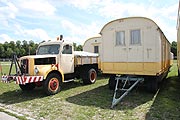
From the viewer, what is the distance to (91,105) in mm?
7352

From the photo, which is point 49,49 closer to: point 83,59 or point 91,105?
point 83,59

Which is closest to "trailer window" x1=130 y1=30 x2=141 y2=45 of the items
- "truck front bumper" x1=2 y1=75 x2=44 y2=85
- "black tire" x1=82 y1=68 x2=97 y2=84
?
"black tire" x1=82 y1=68 x2=97 y2=84

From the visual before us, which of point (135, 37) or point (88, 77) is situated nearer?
point (135, 37)

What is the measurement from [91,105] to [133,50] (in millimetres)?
3058

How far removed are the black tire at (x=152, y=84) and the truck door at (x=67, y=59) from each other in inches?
155

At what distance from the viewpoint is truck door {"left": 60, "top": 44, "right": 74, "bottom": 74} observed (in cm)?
1045

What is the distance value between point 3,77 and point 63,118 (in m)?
4.43

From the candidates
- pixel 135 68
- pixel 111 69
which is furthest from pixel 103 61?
pixel 135 68

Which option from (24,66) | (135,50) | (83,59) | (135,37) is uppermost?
(135,37)

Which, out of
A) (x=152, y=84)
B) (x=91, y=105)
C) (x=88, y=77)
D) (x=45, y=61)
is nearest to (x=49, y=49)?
(x=45, y=61)

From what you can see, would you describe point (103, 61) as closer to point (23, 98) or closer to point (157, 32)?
point (157, 32)

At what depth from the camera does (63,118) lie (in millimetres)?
6074

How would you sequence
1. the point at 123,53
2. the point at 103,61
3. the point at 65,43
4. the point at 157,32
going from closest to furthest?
the point at 157,32 → the point at 123,53 → the point at 103,61 → the point at 65,43

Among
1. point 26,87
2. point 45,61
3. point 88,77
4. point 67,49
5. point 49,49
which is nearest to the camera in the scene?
point 45,61
